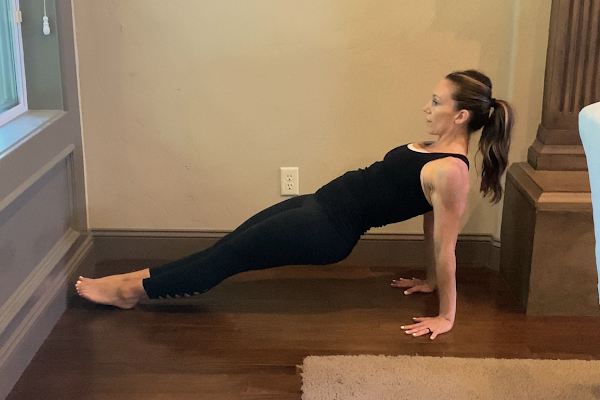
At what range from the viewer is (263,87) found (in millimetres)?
2201

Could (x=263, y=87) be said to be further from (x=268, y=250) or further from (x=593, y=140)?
(x=593, y=140)

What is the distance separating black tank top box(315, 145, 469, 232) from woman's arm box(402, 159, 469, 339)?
8 cm

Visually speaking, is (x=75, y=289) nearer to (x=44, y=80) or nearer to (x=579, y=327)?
(x=44, y=80)

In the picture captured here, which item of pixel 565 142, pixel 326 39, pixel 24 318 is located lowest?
pixel 24 318

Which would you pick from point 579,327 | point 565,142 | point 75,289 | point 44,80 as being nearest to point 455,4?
point 565,142

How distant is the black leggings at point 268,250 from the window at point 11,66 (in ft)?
2.29

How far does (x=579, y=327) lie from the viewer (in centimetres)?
192

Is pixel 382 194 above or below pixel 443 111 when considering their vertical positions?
below

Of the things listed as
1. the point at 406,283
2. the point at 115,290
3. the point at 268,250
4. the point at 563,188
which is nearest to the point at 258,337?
the point at 268,250

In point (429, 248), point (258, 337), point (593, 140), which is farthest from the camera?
point (429, 248)

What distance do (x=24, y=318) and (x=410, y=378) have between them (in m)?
1.09

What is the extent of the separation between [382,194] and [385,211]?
5cm

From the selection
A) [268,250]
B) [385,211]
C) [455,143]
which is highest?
[455,143]

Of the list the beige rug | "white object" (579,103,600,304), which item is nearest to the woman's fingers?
the beige rug
